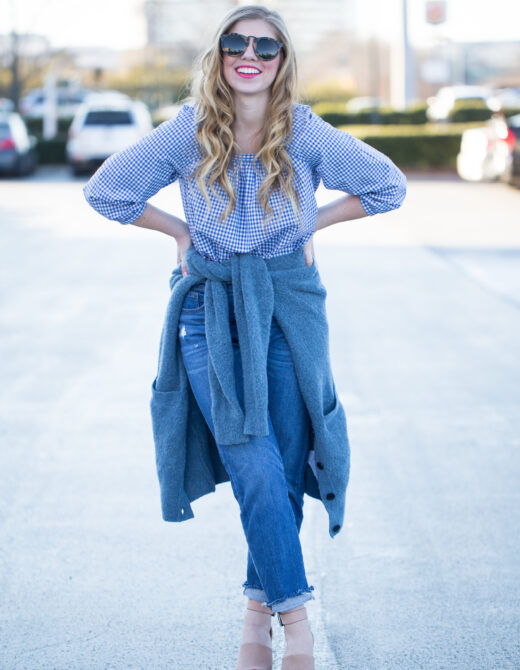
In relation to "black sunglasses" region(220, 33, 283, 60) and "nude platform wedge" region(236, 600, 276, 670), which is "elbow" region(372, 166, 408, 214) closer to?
"black sunglasses" region(220, 33, 283, 60)

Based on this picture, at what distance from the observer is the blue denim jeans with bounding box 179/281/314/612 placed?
2.70m

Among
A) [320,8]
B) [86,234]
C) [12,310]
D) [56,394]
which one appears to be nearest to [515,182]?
[86,234]

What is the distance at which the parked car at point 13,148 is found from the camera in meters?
24.4

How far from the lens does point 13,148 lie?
24.4m

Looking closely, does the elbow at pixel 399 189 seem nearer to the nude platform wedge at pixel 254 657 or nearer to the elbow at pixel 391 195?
the elbow at pixel 391 195

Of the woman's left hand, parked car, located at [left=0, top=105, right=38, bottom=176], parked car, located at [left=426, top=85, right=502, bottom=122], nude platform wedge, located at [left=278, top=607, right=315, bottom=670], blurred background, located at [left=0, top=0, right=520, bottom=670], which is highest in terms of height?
the woman's left hand

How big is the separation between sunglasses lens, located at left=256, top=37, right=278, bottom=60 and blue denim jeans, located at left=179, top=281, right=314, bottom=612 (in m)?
0.66

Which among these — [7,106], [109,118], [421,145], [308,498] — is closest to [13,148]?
[109,118]

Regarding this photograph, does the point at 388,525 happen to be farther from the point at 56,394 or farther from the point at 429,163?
the point at 429,163

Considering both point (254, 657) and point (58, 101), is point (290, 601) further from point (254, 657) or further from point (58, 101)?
point (58, 101)

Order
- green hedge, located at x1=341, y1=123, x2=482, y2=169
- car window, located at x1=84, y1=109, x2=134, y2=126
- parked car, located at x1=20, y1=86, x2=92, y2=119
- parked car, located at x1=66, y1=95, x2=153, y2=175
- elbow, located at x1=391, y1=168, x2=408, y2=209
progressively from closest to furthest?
elbow, located at x1=391, y1=168, x2=408, y2=209 → parked car, located at x1=66, y1=95, x2=153, y2=175 → green hedge, located at x1=341, y1=123, x2=482, y2=169 → car window, located at x1=84, y1=109, x2=134, y2=126 → parked car, located at x1=20, y1=86, x2=92, y2=119

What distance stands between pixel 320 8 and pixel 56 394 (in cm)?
12104

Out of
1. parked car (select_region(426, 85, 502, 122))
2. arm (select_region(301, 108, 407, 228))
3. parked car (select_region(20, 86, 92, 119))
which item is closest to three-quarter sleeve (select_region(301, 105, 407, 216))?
arm (select_region(301, 108, 407, 228))

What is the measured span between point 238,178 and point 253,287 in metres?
0.31
